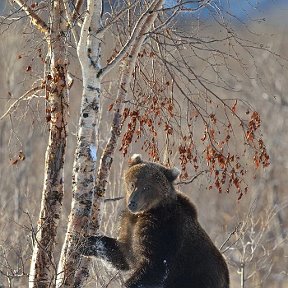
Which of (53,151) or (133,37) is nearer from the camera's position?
(133,37)

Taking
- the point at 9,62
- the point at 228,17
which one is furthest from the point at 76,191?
the point at 9,62

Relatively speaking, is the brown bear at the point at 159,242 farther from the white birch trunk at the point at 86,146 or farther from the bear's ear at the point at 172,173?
the white birch trunk at the point at 86,146

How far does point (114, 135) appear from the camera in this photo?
8.85 m

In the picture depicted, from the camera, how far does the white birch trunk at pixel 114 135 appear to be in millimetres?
8312

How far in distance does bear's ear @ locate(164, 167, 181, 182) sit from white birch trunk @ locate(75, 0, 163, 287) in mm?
673

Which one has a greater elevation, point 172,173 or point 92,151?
point 92,151

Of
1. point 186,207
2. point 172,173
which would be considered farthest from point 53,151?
point 186,207

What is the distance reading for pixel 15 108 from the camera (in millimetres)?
9164

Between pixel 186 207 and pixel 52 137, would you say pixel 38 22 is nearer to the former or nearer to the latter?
pixel 52 137

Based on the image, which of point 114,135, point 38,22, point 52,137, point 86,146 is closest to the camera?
point 86,146

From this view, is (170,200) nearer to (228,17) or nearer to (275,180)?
(228,17)

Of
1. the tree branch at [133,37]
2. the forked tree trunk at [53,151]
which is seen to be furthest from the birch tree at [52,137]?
the tree branch at [133,37]

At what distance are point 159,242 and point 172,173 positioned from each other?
2.41ft

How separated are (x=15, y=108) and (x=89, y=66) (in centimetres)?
145
